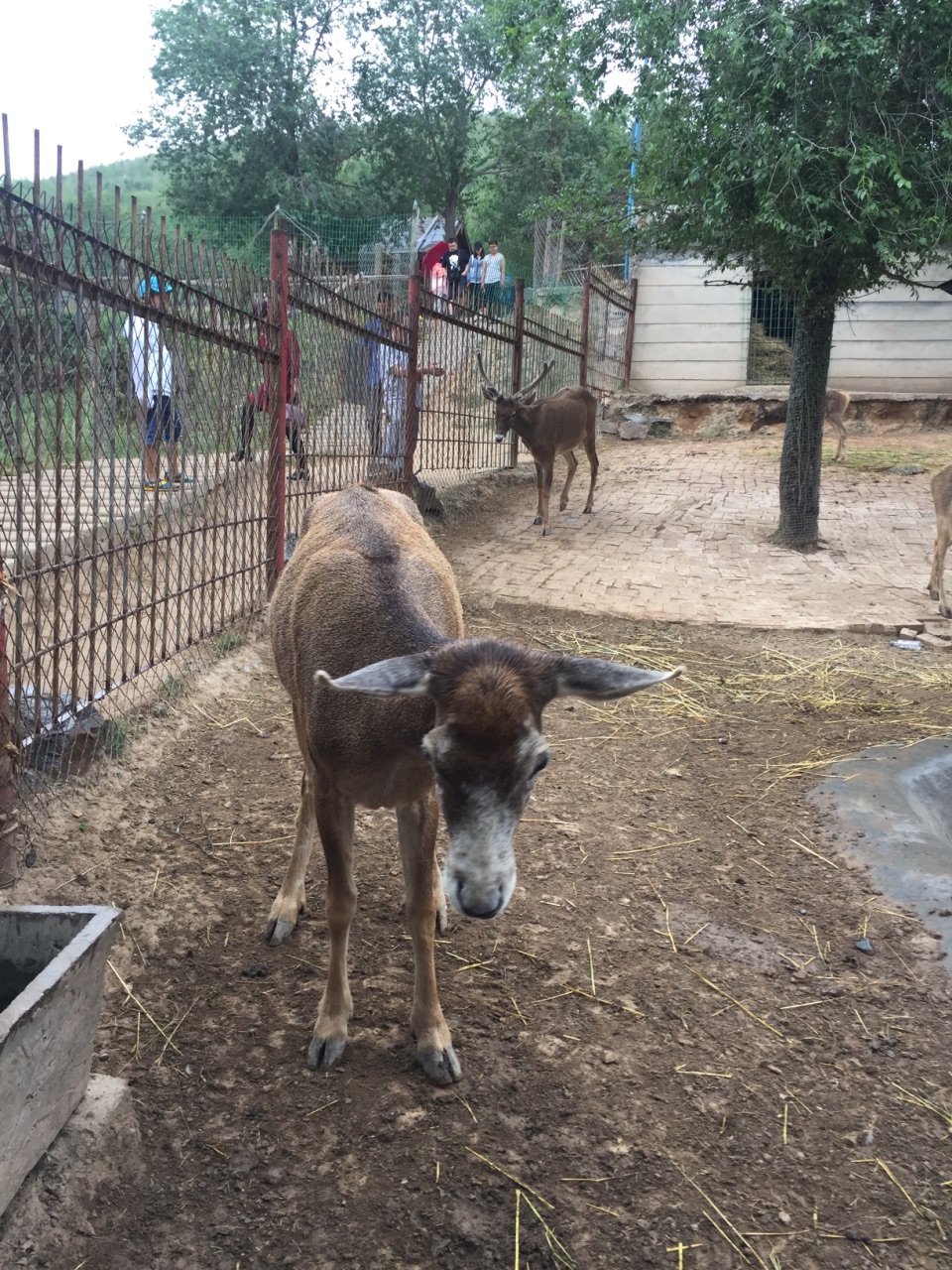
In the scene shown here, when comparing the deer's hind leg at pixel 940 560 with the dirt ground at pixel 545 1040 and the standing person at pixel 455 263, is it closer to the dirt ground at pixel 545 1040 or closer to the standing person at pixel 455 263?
the dirt ground at pixel 545 1040

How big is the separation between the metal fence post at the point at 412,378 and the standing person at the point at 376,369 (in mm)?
596

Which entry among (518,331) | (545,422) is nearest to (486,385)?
(545,422)

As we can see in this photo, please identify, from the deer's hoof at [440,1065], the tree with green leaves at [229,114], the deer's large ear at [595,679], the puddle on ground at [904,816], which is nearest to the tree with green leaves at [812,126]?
the puddle on ground at [904,816]

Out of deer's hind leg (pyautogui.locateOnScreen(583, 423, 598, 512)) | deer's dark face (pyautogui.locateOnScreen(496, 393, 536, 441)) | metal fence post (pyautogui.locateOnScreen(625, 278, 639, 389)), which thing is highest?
metal fence post (pyautogui.locateOnScreen(625, 278, 639, 389))

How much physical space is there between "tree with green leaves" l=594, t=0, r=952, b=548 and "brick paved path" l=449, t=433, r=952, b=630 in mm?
2701

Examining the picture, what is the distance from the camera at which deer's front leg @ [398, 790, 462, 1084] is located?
285 centimetres

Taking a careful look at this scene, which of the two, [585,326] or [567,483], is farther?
[585,326]

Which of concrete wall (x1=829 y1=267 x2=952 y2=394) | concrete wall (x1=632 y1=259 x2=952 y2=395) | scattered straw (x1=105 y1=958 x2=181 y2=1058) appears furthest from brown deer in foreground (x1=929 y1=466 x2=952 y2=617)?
concrete wall (x1=829 y1=267 x2=952 y2=394)

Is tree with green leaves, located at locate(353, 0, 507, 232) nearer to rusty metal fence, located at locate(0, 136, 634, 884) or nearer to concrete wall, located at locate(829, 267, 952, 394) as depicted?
concrete wall, located at locate(829, 267, 952, 394)

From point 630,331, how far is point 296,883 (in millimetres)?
17223

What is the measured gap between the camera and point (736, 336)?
1842 centimetres

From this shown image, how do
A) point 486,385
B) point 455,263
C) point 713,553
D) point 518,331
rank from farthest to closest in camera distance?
point 455,263 < point 518,331 < point 486,385 < point 713,553

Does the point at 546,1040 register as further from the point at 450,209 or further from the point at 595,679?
the point at 450,209

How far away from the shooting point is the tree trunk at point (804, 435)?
33.9ft
